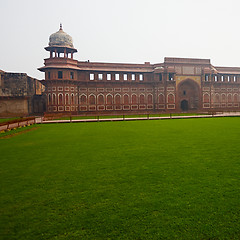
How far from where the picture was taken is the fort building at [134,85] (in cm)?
3322

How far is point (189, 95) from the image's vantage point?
→ 135ft

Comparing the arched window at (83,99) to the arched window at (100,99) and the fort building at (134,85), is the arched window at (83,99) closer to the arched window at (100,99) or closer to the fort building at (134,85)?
the fort building at (134,85)

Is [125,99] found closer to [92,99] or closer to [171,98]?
[92,99]

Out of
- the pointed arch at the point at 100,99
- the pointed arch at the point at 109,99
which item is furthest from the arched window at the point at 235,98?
the pointed arch at the point at 100,99

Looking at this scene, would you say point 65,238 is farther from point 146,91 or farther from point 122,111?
Answer: point 146,91

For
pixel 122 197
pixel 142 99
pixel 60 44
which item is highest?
pixel 60 44

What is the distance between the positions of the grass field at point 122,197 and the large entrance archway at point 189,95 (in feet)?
120

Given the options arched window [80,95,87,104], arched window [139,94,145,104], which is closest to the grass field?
arched window [80,95,87,104]

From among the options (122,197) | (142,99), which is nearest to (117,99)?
(142,99)

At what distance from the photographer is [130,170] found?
4.47m

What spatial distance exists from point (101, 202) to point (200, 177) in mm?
1927

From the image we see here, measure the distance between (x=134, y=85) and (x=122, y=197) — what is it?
35.3m

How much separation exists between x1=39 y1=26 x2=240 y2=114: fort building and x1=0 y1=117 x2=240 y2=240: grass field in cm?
2927

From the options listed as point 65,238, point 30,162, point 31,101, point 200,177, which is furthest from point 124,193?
point 31,101
